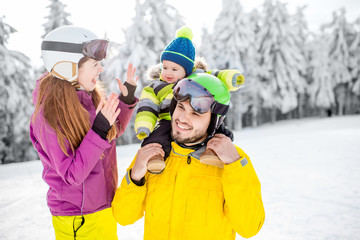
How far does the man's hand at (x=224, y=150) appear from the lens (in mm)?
1729

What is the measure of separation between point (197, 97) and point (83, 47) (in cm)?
115

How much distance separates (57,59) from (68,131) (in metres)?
0.64

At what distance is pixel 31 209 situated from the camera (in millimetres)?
6059

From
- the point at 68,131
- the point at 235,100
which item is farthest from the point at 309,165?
the point at 235,100

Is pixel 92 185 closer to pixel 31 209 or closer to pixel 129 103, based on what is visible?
pixel 129 103

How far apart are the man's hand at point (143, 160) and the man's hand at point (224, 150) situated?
1.35 ft

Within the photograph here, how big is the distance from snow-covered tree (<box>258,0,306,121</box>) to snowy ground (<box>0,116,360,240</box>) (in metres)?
17.2

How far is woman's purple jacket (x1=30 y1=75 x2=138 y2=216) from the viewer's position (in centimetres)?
195

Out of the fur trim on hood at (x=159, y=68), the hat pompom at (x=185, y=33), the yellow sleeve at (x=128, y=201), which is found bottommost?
the yellow sleeve at (x=128, y=201)

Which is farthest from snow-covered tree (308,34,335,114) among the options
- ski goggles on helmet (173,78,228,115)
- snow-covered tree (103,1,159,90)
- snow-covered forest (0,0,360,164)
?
ski goggles on helmet (173,78,228,115)

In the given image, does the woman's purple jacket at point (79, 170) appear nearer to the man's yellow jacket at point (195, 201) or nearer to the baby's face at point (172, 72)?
the man's yellow jacket at point (195, 201)

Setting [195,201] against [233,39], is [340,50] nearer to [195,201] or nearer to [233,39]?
[233,39]

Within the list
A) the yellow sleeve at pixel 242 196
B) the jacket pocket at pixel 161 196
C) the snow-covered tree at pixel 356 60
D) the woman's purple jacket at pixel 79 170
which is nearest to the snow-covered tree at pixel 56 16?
the woman's purple jacket at pixel 79 170

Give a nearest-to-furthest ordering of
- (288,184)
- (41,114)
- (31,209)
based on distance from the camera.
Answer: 1. (41,114)
2. (31,209)
3. (288,184)
